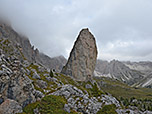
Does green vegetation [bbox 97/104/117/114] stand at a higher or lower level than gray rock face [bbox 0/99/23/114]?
higher

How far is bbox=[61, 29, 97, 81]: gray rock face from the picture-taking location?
435 feet

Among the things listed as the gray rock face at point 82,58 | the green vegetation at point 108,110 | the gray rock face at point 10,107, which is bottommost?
the gray rock face at point 10,107

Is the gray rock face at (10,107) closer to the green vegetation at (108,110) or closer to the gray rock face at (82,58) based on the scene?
the green vegetation at (108,110)

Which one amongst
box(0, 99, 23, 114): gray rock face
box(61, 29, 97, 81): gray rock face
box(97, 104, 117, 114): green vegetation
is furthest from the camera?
box(61, 29, 97, 81): gray rock face

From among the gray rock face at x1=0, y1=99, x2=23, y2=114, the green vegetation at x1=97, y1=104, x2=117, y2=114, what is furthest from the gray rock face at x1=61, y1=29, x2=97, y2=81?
the gray rock face at x1=0, y1=99, x2=23, y2=114

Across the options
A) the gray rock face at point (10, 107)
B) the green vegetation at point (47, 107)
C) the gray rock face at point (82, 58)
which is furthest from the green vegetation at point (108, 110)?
the gray rock face at point (82, 58)

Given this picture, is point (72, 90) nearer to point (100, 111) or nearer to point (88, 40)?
point (100, 111)

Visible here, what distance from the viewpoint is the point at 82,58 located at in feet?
441

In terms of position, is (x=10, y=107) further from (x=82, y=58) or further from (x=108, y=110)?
(x=82, y=58)

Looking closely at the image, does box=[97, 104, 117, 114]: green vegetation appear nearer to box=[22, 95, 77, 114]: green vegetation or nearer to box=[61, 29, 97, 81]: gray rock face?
box=[22, 95, 77, 114]: green vegetation

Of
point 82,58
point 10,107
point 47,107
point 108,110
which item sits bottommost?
point 10,107

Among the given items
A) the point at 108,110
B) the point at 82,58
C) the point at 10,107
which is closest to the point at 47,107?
the point at 10,107

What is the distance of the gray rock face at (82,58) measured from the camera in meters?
133

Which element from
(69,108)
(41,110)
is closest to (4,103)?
(41,110)
